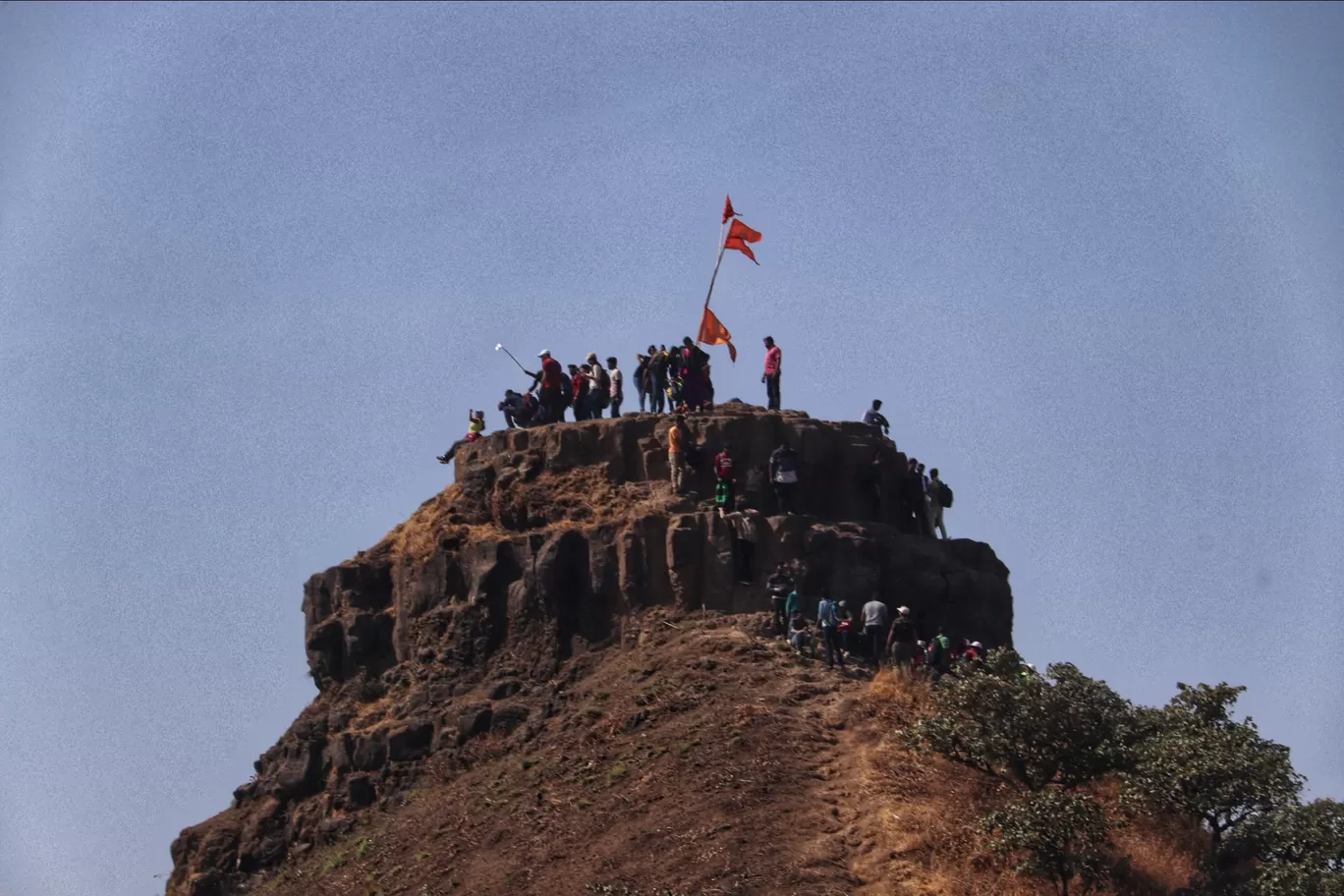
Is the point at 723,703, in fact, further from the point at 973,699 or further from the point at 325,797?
the point at 325,797

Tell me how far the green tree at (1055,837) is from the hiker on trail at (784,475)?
12.7 meters

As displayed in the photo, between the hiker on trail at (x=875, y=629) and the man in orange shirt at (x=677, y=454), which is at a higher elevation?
the man in orange shirt at (x=677, y=454)

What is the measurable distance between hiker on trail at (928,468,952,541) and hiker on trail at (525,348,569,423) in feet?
33.0

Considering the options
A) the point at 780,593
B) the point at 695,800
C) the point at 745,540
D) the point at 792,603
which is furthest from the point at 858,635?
the point at 695,800

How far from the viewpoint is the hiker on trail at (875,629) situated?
57281mm

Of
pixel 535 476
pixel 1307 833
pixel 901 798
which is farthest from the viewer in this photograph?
pixel 535 476

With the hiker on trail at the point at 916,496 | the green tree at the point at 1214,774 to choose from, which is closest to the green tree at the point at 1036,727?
the green tree at the point at 1214,774

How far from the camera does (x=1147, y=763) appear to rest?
166 feet

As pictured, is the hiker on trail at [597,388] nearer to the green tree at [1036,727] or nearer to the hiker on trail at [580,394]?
the hiker on trail at [580,394]

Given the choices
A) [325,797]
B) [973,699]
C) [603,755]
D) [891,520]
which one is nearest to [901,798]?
[973,699]

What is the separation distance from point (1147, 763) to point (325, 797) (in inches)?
841

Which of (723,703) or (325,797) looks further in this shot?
(325,797)

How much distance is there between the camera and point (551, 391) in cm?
6606

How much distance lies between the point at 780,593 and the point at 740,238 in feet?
38.0
